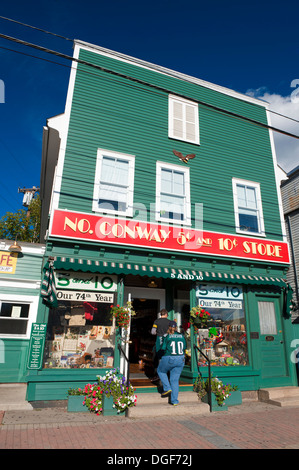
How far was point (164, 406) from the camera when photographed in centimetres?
739

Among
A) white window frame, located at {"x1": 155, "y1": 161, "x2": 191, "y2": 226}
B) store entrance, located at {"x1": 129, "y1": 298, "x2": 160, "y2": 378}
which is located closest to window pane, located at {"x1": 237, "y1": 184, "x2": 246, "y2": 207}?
white window frame, located at {"x1": 155, "y1": 161, "x2": 191, "y2": 226}

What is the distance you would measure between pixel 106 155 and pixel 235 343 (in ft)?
24.3

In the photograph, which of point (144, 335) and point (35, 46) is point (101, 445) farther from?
point (35, 46)

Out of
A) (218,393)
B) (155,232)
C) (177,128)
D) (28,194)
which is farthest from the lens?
(28,194)

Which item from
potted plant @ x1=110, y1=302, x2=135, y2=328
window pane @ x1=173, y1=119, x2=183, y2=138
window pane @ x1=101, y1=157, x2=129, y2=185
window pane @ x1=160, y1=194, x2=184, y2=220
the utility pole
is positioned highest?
the utility pole

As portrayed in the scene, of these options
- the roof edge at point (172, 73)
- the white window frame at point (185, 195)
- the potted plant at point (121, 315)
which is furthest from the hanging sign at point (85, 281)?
the roof edge at point (172, 73)

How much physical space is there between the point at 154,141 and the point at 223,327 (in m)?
6.71

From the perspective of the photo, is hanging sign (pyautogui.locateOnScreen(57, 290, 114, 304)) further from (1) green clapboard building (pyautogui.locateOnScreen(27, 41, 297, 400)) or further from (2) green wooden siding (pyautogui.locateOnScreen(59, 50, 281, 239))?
(2) green wooden siding (pyautogui.locateOnScreen(59, 50, 281, 239))

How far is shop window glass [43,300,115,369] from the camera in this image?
8.01 meters

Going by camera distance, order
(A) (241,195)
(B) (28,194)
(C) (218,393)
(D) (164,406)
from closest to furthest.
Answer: (D) (164,406)
(C) (218,393)
(A) (241,195)
(B) (28,194)

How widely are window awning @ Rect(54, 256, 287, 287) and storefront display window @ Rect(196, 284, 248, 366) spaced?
0.51 metres

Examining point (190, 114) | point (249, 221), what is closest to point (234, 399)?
point (249, 221)

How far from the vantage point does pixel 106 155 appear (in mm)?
9914

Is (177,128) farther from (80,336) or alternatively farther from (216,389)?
(216,389)
